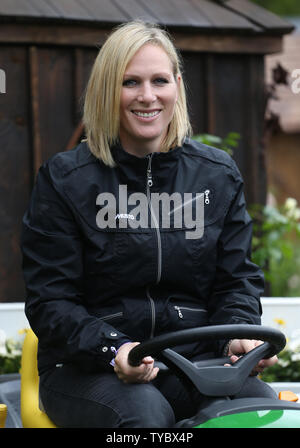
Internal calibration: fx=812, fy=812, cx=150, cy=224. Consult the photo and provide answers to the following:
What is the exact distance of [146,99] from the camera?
2.38m

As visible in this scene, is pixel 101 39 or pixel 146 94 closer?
pixel 146 94

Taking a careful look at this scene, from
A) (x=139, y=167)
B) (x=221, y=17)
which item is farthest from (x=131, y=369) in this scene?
(x=221, y=17)

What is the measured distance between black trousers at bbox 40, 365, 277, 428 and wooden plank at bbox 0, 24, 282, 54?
2269mm

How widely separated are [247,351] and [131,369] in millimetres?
368

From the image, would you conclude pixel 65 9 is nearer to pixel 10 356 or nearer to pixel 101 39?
pixel 101 39

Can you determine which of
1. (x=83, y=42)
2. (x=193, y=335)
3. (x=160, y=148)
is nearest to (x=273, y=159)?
(x=83, y=42)

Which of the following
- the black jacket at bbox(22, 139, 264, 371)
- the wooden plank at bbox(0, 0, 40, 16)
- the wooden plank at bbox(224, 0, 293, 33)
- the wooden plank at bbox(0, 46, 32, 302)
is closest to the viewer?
the black jacket at bbox(22, 139, 264, 371)

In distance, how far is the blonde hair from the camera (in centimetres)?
237

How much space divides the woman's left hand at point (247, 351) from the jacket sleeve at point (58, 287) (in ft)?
1.07

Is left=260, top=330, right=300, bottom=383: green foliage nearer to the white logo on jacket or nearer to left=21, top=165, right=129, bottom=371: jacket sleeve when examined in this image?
the white logo on jacket

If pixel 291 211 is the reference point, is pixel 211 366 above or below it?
above

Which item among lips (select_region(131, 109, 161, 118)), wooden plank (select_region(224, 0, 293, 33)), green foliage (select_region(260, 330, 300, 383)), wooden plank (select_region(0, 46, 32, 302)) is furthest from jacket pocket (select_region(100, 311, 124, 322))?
wooden plank (select_region(224, 0, 293, 33))

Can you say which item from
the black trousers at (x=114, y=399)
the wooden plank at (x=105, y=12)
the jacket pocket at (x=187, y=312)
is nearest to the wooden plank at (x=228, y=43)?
the wooden plank at (x=105, y=12)

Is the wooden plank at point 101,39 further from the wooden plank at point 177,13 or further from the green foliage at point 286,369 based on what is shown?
the green foliage at point 286,369
